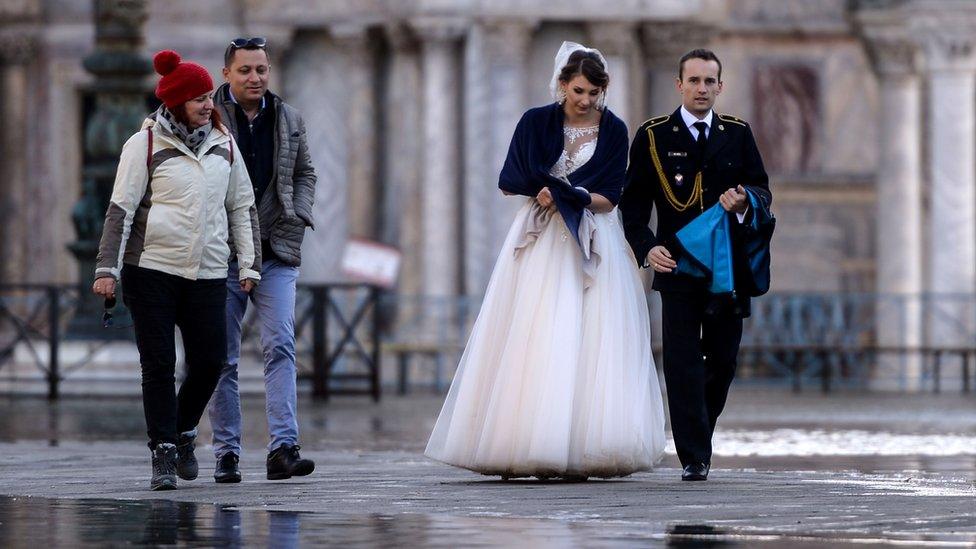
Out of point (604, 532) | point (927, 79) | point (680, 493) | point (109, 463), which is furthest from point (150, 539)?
point (927, 79)

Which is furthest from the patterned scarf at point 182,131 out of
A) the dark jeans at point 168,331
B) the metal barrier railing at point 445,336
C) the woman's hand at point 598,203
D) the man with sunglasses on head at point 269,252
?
the metal barrier railing at point 445,336

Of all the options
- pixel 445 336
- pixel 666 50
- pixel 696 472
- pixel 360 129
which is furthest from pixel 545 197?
pixel 360 129

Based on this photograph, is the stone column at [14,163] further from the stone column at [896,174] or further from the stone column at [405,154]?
the stone column at [896,174]

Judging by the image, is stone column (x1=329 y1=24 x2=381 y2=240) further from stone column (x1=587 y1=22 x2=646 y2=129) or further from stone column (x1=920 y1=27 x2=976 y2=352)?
stone column (x1=920 y1=27 x2=976 y2=352)

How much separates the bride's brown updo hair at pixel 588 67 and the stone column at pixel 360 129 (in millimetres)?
17220

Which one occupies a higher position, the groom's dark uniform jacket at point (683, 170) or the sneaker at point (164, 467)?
the groom's dark uniform jacket at point (683, 170)

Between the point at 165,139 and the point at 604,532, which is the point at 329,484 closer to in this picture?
the point at 165,139

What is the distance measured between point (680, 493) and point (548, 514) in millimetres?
1153

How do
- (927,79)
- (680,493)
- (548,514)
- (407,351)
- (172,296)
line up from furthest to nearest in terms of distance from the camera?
(927,79)
(407,351)
(172,296)
(680,493)
(548,514)

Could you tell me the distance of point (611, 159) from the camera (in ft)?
40.7

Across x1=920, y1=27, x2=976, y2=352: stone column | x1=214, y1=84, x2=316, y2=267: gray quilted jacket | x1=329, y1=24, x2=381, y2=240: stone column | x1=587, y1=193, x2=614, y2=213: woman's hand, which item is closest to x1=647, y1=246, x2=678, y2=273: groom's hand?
x1=587, y1=193, x2=614, y2=213: woman's hand

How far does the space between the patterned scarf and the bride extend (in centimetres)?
141

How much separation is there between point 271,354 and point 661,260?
1.83 m

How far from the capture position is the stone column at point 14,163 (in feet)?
97.1
